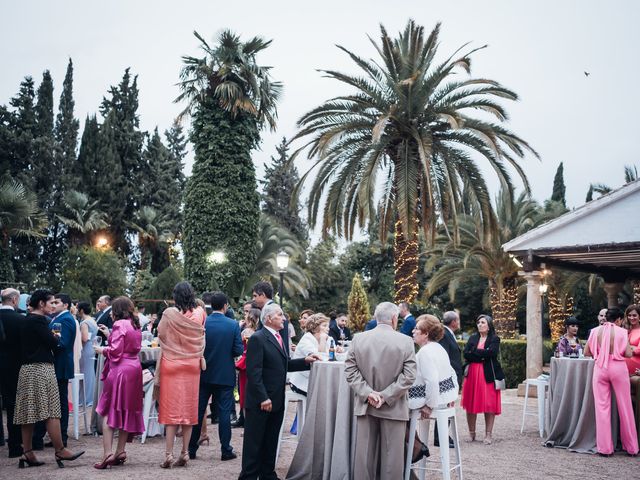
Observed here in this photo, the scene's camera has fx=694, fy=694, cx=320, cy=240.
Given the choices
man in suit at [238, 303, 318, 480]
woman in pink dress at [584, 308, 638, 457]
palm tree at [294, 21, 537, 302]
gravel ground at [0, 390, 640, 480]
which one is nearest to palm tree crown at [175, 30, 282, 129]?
palm tree at [294, 21, 537, 302]

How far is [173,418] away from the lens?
7434 millimetres

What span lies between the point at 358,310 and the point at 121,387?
22697mm

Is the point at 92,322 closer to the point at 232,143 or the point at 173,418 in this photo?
the point at 173,418

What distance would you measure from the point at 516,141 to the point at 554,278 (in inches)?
534

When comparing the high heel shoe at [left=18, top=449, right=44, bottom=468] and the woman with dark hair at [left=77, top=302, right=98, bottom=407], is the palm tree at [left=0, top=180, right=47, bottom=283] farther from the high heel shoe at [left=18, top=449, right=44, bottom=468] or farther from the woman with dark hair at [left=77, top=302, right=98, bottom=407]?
the high heel shoe at [left=18, top=449, right=44, bottom=468]

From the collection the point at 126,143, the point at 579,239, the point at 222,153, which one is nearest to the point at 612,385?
the point at 579,239

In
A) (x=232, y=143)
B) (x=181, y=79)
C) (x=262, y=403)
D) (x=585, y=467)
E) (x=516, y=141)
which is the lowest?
(x=585, y=467)

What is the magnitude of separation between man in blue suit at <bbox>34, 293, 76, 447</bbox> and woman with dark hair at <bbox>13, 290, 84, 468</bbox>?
0.86 meters

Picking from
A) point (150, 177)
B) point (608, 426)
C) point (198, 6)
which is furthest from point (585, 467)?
point (150, 177)

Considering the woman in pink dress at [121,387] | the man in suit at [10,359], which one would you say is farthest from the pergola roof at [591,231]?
the man in suit at [10,359]

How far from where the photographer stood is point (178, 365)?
7488mm

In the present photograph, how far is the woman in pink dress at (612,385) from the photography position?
9.11 meters

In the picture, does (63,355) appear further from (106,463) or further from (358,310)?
(358,310)

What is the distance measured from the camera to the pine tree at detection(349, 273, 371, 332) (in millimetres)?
29250
